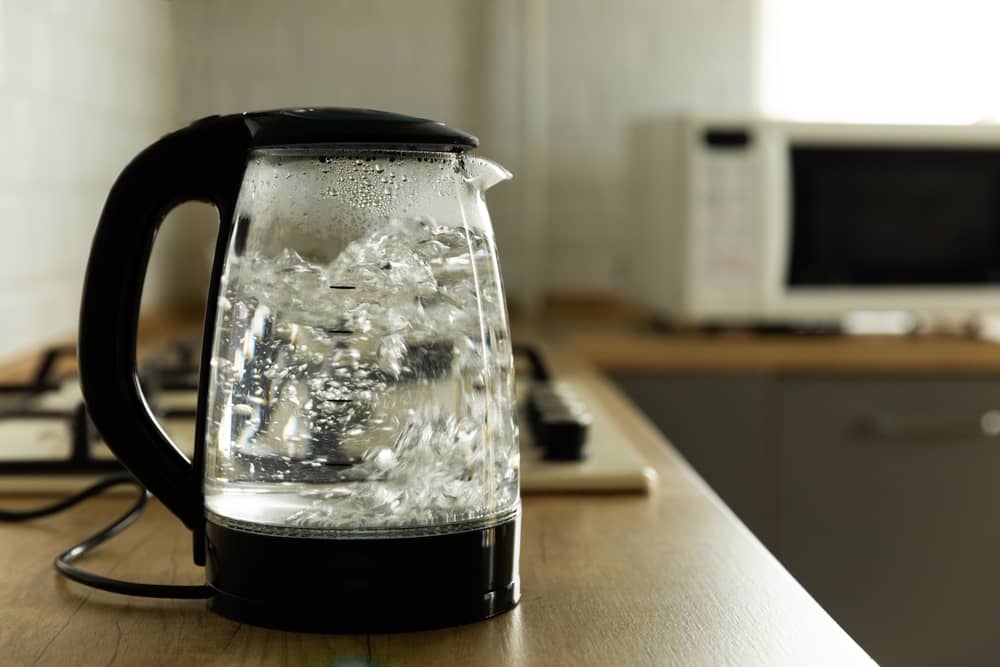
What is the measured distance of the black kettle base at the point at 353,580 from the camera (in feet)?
1.57

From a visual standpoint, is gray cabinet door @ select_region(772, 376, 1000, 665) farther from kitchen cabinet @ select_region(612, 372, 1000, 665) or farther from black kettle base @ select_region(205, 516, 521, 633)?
black kettle base @ select_region(205, 516, 521, 633)

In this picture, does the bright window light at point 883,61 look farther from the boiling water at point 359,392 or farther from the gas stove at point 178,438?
the boiling water at point 359,392

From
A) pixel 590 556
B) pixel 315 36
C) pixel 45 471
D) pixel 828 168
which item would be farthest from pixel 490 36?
pixel 590 556

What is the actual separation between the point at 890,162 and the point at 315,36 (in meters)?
1.08

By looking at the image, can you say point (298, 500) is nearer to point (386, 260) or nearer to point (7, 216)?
point (386, 260)

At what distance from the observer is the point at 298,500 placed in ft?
1.59

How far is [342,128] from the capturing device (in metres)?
0.48

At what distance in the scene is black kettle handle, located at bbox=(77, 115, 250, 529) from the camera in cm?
49

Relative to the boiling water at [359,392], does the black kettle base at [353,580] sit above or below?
below

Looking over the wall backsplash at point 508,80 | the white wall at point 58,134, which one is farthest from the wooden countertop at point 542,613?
the wall backsplash at point 508,80

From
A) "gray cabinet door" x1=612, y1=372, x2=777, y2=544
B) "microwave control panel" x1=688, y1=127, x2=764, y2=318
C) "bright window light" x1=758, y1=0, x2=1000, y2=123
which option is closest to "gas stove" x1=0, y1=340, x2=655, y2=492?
"gray cabinet door" x1=612, y1=372, x2=777, y2=544

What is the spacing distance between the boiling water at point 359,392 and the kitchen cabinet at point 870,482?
4.18 feet

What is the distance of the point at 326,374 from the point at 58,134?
3.99 feet

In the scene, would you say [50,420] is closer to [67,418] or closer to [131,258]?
[67,418]
